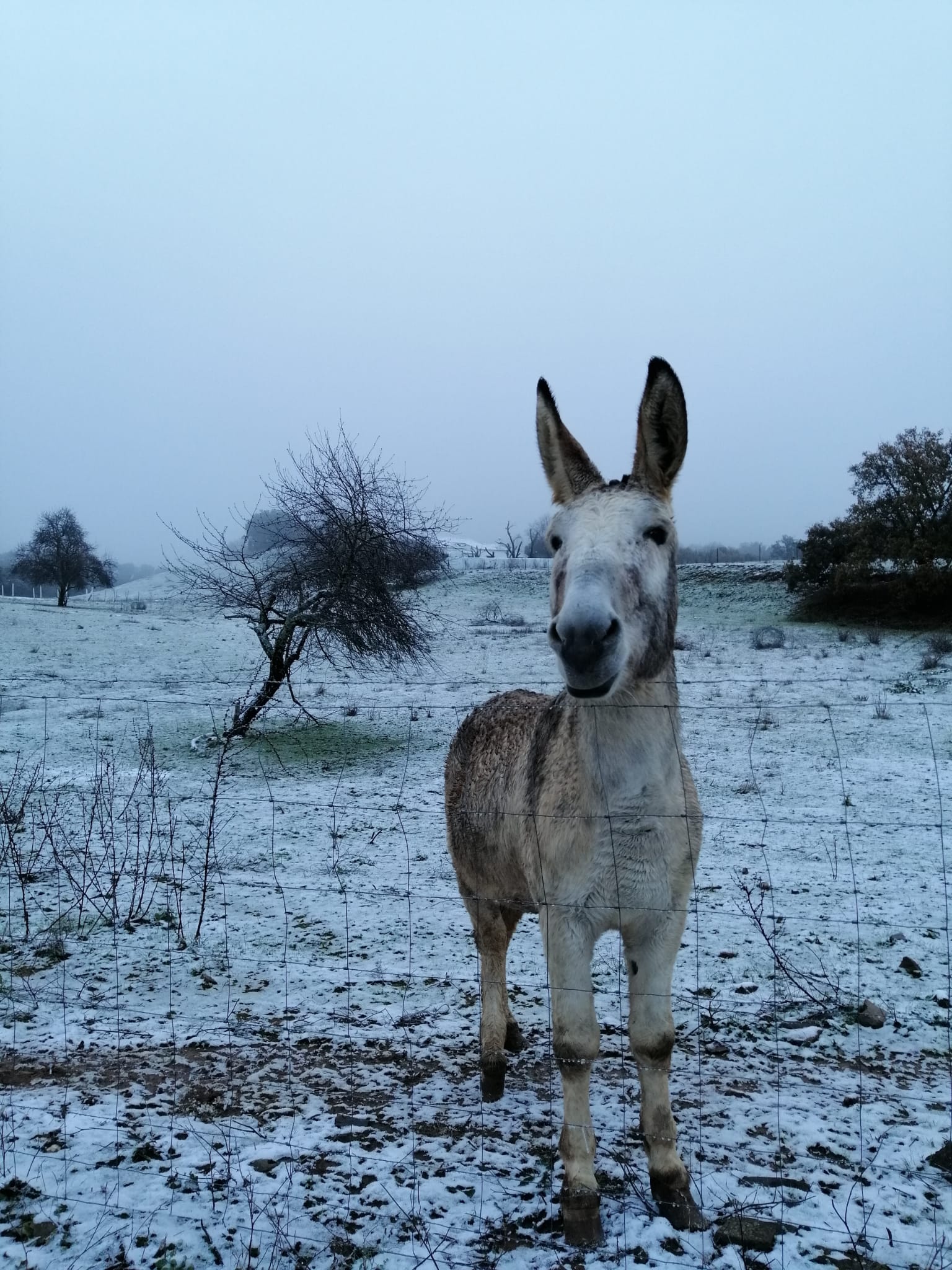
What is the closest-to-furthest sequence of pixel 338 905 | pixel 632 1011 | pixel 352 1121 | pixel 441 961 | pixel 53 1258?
pixel 53 1258
pixel 632 1011
pixel 352 1121
pixel 441 961
pixel 338 905

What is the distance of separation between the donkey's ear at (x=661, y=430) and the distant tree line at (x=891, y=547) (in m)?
23.1

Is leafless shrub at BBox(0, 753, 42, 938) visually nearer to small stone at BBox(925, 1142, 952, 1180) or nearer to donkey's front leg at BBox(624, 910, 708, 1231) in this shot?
donkey's front leg at BBox(624, 910, 708, 1231)

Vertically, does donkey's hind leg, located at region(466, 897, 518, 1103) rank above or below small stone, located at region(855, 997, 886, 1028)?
above

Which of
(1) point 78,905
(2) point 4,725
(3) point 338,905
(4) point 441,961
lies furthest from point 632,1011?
(2) point 4,725

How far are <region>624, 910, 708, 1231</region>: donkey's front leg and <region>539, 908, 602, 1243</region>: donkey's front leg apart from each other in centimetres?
21

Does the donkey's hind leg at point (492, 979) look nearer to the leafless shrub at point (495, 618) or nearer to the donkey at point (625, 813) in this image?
the donkey at point (625, 813)

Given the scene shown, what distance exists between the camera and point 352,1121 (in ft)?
11.6

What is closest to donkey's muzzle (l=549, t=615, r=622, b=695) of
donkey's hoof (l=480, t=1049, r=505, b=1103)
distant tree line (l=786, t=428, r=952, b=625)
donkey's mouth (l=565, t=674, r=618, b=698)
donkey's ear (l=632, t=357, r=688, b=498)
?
donkey's mouth (l=565, t=674, r=618, b=698)

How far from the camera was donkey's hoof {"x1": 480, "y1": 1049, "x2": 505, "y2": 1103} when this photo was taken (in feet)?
12.7

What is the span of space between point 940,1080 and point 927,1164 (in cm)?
91

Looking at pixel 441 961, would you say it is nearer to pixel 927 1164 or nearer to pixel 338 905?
pixel 338 905

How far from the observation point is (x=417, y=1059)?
4.23m

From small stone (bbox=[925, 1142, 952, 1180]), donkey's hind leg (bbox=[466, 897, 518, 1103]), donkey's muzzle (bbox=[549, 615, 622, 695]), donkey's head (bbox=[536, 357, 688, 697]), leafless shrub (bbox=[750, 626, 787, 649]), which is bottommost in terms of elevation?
small stone (bbox=[925, 1142, 952, 1180])

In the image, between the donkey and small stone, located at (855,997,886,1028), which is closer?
the donkey
